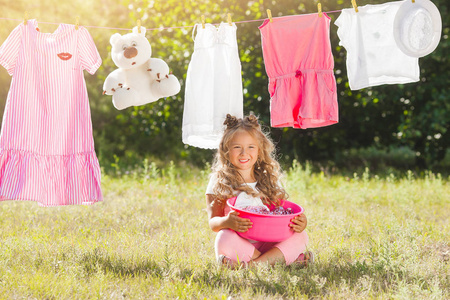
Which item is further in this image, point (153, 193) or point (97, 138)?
point (97, 138)

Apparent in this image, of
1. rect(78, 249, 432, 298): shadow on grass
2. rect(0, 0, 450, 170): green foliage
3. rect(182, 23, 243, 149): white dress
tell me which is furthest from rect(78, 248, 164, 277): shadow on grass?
rect(0, 0, 450, 170): green foliage

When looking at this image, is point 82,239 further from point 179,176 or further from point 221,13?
point 221,13

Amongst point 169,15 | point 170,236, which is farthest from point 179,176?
point 170,236

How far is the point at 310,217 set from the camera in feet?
13.6

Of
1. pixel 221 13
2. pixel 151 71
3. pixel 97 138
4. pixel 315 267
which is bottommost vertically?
pixel 315 267

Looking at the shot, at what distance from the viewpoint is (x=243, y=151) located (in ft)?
9.98

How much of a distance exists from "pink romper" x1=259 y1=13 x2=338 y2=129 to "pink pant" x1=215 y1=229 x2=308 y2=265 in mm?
858

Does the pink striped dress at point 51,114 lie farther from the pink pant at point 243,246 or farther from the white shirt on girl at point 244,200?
the pink pant at point 243,246

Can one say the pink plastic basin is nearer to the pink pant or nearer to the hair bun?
the pink pant

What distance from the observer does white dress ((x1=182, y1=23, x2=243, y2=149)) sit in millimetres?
3379

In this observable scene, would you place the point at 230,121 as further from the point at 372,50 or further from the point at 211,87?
the point at 372,50

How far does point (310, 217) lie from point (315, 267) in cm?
127

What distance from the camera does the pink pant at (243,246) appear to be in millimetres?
2855

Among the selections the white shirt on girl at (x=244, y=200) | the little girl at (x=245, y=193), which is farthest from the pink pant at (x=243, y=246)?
the white shirt on girl at (x=244, y=200)
